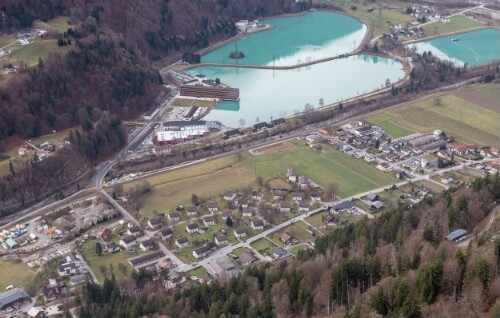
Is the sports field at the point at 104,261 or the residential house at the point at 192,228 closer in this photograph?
the sports field at the point at 104,261

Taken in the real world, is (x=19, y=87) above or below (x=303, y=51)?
above

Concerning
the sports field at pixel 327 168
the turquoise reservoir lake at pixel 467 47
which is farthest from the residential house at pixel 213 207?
the turquoise reservoir lake at pixel 467 47

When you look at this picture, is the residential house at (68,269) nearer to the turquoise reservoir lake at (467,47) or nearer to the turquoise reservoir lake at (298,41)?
the turquoise reservoir lake at (298,41)

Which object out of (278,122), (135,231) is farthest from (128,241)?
(278,122)

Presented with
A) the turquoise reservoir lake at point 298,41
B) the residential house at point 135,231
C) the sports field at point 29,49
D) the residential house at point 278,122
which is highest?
the sports field at point 29,49

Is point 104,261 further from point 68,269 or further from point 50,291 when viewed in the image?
point 50,291

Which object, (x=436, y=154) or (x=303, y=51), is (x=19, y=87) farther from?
(x=303, y=51)

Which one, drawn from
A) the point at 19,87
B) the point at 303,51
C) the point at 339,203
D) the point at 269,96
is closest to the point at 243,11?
the point at 303,51
